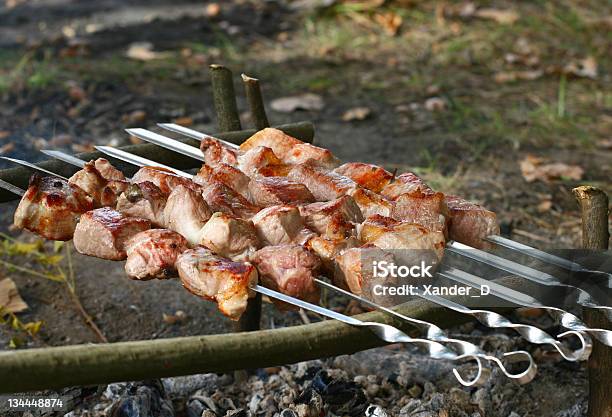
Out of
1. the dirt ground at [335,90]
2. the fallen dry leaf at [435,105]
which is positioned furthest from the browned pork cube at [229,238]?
the fallen dry leaf at [435,105]

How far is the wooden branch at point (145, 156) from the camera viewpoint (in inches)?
94.7

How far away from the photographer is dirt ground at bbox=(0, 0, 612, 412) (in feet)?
12.6

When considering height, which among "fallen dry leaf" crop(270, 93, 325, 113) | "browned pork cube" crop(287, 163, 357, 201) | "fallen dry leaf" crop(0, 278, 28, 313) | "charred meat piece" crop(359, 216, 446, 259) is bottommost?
"fallen dry leaf" crop(270, 93, 325, 113)

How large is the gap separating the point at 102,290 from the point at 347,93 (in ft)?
10.0

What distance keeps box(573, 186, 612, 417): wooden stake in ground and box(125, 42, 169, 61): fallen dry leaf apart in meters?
5.15

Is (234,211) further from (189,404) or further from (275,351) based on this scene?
(189,404)

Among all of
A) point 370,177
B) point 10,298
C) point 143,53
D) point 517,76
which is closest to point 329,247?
point 370,177

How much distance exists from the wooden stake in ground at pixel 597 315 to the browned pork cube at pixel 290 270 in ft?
2.20

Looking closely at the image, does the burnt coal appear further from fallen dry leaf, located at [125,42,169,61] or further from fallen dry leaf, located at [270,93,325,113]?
fallen dry leaf, located at [125,42,169,61]

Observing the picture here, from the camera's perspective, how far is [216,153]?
252cm

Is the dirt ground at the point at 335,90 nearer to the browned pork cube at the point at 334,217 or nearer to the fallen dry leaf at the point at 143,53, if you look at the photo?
the fallen dry leaf at the point at 143,53

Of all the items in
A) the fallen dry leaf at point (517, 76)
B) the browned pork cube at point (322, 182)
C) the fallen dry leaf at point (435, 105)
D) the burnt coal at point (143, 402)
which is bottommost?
the fallen dry leaf at point (517, 76)

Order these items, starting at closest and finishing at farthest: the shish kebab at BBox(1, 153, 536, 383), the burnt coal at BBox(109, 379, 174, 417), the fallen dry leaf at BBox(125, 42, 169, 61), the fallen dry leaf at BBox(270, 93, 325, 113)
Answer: the shish kebab at BBox(1, 153, 536, 383)
the burnt coal at BBox(109, 379, 174, 417)
the fallen dry leaf at BBox(270, 93, 325, 113)
the fallen dry leaf at BBox(125, 42, 169, 61)

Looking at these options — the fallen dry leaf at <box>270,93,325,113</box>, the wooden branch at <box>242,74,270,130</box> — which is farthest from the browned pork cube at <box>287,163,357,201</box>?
the fallen dry leaf at <box>270,93,325,113</box>
